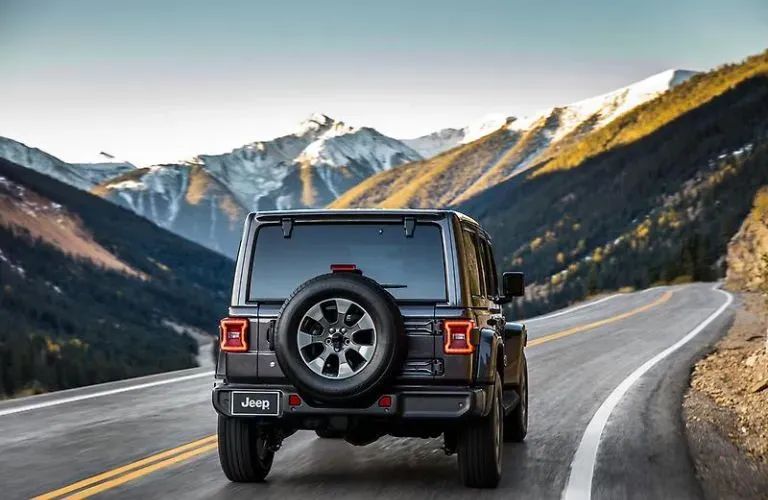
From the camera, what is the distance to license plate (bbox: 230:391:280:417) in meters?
6.92

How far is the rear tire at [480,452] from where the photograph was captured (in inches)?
283

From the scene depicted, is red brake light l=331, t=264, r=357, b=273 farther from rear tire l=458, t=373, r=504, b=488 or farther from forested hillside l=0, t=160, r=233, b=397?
forested hillside l=0, t=160, r=233, b=397

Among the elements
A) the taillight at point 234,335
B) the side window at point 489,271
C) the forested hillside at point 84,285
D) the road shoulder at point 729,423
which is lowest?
the forested hillside at point 84,285

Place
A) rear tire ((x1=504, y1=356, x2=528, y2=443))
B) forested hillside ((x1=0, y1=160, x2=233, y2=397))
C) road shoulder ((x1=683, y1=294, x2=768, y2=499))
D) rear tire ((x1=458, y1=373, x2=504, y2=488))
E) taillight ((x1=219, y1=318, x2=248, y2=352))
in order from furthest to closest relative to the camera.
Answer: forested hillside ((x1=0, y1=160, x2=233, y2=397)) < rear tire ((x1=504, y1=356, x2=528, y2=443)) < road shoulder ((x1=683, y1=294, x2=768, y2=499)) < rear tire ((x1=458, y1=373, x2=504, y2=488)) < taillight ((x1=219, y1=318, x2=248, y2=352))

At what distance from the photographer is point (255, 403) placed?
274 inches

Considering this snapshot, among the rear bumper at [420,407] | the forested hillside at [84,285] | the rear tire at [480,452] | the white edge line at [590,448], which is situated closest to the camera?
the rear bumper at [420,407]

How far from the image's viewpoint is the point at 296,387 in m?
6.80

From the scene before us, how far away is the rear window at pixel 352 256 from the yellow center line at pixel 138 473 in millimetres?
1726

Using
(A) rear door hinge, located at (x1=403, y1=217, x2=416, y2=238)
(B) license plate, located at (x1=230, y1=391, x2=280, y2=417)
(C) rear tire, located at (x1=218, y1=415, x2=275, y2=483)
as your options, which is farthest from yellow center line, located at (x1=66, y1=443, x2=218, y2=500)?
(A) rear door hinge, located at (x1=403, y1=217, x2=416, y2=238)

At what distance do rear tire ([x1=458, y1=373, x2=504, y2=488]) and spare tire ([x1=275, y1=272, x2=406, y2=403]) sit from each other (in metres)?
0.82

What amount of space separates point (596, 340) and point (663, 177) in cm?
14848

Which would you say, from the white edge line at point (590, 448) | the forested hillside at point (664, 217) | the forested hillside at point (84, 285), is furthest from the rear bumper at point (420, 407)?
the forested hillside at point (84, 285)

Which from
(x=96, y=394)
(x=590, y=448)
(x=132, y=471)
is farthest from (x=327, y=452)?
(x=96, y=394)

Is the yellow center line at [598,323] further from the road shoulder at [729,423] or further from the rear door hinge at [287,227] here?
the rear door hinge at [287,227]
